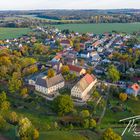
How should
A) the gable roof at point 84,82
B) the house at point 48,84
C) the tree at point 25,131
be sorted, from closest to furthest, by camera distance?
the tree at point 25,131
the gable roof at point 84,82
the house at point 48,84

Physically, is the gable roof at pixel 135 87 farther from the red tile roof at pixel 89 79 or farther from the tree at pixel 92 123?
the tree at pixel 92 123

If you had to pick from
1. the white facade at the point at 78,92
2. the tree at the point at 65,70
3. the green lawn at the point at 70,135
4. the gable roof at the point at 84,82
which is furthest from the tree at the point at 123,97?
the tree at the point at 65,70

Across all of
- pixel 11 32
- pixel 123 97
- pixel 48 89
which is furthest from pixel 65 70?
pixel 11 32

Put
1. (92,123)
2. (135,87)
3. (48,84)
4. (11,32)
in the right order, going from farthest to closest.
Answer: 1. (11,32)
2. (135,87)
3. (48,84)
4. (92,123)

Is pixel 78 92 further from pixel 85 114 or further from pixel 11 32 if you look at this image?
pixel 11 32

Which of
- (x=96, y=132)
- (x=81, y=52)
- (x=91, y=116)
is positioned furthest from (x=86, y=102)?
(x=81, y=52)

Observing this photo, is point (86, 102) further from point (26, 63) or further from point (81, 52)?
point (81, 52)
